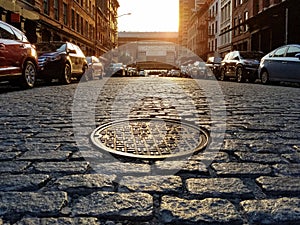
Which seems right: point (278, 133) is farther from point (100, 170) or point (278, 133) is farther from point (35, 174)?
point (35, 174)

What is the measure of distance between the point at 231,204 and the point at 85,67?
53.3 feet

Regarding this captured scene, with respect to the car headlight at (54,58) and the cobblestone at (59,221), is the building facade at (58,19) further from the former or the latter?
A: the cobblestone at (59,221)

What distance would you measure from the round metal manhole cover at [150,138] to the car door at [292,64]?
9783 millimetres

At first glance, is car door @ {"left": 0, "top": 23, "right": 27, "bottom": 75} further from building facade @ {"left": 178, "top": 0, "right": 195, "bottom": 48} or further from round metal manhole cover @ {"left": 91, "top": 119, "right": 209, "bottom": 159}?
building facade @ {"left": 178, "top": 0, "right": 195, "bottom": 48}

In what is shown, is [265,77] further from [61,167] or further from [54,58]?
[61,167]

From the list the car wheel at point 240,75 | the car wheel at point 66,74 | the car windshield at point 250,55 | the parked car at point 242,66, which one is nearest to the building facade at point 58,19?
the car wheel at point 66,74

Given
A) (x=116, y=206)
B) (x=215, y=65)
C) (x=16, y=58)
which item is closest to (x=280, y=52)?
(x=16, y=58)

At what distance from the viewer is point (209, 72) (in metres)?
28.2

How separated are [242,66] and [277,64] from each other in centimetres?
422

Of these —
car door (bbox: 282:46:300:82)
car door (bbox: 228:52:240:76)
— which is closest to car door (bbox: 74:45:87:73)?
car door (bbox: 228:52:240:76)

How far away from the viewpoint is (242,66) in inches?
714

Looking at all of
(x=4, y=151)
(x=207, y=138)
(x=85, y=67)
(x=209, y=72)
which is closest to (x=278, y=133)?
(x=207, y=138)

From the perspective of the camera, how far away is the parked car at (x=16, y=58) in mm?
9102

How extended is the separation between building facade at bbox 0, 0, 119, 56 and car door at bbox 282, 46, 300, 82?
12.5 metres
